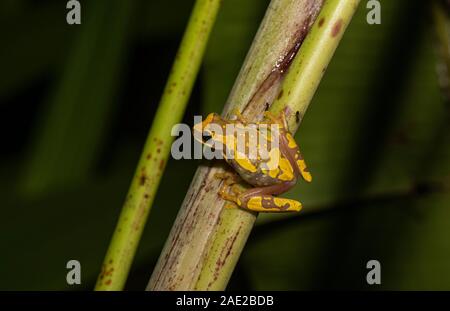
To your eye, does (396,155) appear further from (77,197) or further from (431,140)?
(77,197)

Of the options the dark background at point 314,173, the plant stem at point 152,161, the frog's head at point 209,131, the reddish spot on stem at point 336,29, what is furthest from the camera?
Answer: the dark background at point 314,173

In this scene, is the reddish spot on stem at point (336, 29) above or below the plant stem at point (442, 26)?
below

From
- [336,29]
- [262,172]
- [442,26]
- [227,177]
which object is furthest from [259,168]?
[442,26]

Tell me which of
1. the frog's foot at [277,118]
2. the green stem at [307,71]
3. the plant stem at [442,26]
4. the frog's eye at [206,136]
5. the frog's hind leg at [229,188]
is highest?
the plant stem at [442,26]

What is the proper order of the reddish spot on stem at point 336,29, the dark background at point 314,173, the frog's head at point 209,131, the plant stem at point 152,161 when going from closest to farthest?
the reddish spot on stem at point 336,29
the plant stem at point 152,161
the frog's head at point 209,131
the dark background at point 314,173

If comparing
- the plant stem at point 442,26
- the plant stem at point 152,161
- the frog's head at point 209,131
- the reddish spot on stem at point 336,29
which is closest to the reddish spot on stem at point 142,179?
the plant stem at point 152,161

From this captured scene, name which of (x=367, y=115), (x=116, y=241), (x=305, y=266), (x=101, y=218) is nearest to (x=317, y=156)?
(x=367, y=115)

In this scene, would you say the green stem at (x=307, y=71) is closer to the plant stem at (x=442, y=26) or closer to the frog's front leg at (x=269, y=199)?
the frog's front leg at (x=269, y=199)
